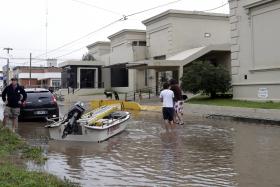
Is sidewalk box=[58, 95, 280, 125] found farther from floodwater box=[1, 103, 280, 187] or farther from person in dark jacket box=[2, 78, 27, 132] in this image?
person in dark jacket box=[2, 78, 27, 132]

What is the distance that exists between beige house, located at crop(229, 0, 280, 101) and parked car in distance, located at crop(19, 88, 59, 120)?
11409 mm

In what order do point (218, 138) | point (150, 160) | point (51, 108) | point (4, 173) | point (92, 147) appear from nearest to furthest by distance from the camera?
point (4, 173) → point (150, 160) → point (92, 147) → point (218, 138) → point (51, 108)

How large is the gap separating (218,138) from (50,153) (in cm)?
543

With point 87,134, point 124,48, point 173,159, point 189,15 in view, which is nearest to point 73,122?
point 87,134

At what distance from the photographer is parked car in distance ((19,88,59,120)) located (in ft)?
68.1

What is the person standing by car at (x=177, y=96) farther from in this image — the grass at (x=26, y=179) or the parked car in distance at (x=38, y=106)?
the grass at (x=26, y=179)

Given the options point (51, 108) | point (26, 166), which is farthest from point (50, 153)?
point (51, 108)

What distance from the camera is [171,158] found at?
1113cm

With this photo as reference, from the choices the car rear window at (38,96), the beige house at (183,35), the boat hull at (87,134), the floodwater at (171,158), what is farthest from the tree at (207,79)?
the boat hull at (87,134)

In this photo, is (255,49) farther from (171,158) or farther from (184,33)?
(171,158)

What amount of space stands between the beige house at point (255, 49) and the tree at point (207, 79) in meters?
0.95

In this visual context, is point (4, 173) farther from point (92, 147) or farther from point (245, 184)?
point (92, 147)

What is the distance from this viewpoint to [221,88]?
30453 mm

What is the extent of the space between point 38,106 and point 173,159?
36.8ft
